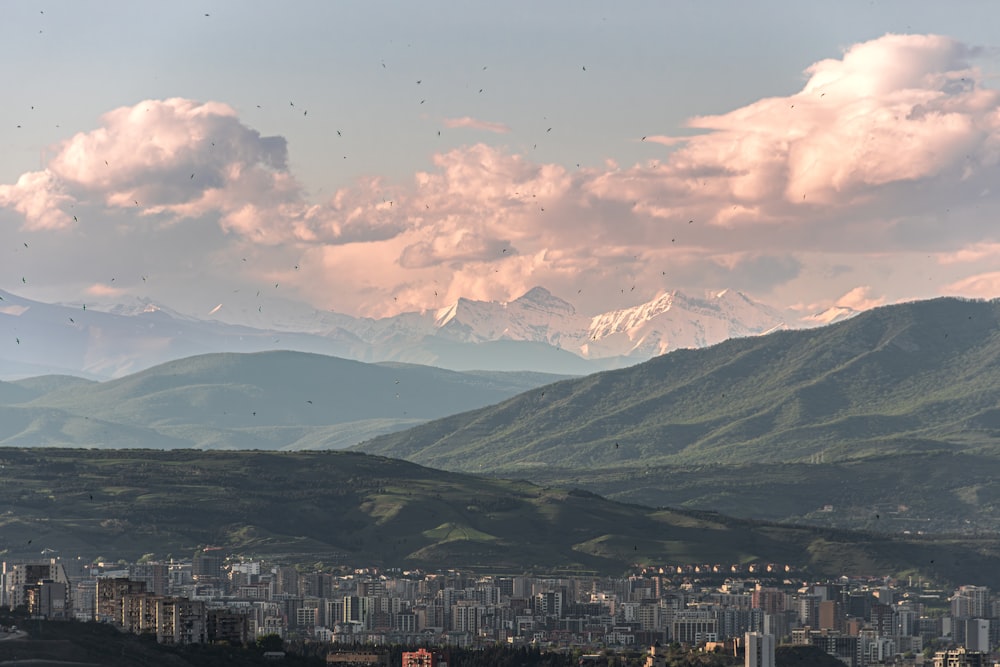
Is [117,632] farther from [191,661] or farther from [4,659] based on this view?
[4,659]

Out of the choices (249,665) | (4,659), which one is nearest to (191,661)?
(249,665)

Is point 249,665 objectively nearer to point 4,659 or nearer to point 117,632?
point 117,632

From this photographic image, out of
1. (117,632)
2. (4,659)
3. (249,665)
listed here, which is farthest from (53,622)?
(4,659)

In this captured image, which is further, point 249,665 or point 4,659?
point 249,665

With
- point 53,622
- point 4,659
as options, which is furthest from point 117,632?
point 4,659

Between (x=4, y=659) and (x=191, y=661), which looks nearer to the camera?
(x=4, y=659)
